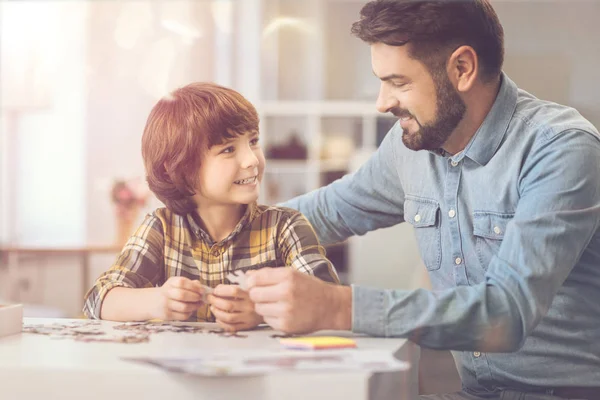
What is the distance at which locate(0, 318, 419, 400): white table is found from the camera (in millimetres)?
806

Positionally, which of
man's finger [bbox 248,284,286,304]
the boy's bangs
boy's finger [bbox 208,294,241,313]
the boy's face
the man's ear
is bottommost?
boy's finger [bbox 208,294,241,313]

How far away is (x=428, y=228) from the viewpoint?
1.40 meters

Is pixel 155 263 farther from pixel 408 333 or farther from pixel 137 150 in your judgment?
pixel 137 150

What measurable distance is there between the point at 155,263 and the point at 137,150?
3.08 m

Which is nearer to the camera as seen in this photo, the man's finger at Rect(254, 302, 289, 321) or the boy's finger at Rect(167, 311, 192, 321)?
the man's finger at Rect(254, 302, 289, 321)

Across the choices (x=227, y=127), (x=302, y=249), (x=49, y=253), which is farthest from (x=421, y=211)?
(x=49, y=253)

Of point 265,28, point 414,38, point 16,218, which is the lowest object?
point 16,218

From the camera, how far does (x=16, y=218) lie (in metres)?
4.24

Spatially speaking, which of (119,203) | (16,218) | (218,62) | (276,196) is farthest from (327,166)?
(16,218)

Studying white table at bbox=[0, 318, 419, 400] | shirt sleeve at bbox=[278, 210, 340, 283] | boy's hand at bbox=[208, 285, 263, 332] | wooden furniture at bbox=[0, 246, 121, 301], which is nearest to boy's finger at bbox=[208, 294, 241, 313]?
boy's hand at bbox=[208, 285, 263, 332]

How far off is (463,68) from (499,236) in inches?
10.5

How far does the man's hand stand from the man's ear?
0.50m

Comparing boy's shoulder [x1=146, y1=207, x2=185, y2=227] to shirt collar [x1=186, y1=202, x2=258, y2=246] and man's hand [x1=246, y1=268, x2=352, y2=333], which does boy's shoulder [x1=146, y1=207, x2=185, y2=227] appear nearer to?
shirt collar [x1=186, y1=202, x2=258, y2=246]

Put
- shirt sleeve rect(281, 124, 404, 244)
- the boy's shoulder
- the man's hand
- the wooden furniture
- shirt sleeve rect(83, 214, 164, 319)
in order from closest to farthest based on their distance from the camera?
1. the man's hand
2. shirt sleeve rect(83, 214, 164, 319)
3. the boy's shoulder
4. shirt sleeve rect(281, 124, 404, 244)
5. the wooden furniture
